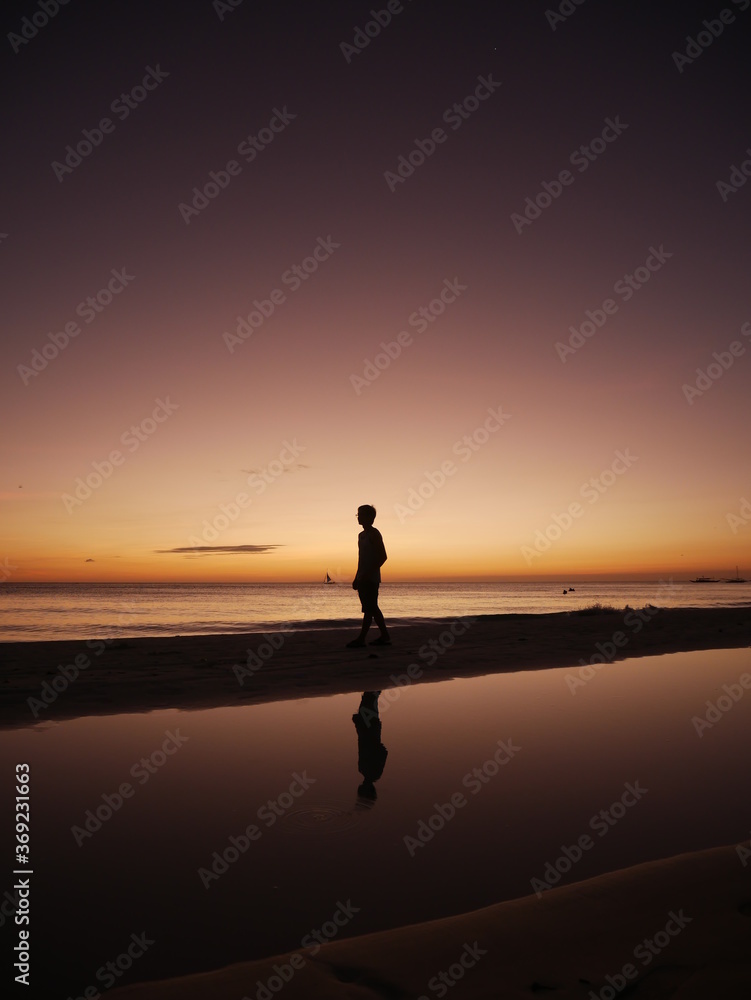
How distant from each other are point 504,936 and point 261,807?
193 centimetres

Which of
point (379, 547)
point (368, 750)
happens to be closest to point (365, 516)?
point (379, 547)

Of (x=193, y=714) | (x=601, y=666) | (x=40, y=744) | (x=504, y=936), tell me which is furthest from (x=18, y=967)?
(x=601, y=666)

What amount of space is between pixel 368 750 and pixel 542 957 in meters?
3.17

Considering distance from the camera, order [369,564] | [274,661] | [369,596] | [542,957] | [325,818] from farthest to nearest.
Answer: [369,564] → [369,596] → [274,661] → [325,818] → [542,957]

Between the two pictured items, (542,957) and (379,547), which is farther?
(379,547)

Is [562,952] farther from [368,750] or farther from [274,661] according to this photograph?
[274,661]

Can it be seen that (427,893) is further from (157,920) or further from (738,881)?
(738,881)

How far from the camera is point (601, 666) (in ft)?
35.7

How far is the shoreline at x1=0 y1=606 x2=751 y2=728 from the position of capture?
7734mm

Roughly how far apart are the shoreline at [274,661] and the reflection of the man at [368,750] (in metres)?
1.25

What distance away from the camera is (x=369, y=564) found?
12859 millimetres

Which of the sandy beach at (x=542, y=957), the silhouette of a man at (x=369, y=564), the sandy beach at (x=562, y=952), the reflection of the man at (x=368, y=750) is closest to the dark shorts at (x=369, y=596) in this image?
the silhouette of a man at (x=369, y=564)

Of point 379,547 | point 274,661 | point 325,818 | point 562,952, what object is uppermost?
point 379,547

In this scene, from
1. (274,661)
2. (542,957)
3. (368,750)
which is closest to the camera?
(542,957)
